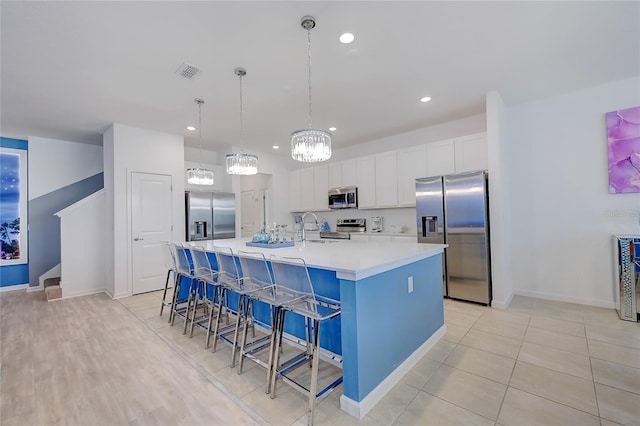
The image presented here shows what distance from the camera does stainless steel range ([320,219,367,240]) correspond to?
18.9 feet

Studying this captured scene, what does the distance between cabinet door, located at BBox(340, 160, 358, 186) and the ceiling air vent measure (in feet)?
11.0

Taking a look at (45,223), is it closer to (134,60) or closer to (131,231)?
(131,231)

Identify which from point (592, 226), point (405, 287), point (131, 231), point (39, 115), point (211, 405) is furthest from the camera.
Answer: point (131, 231)

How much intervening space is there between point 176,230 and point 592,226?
6365 mm

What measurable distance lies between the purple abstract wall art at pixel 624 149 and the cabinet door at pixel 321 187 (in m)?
4.34

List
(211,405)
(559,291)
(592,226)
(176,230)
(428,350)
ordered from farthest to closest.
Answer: (176,230) < (559,291) < (592,226) < (428,350) < (211,405)

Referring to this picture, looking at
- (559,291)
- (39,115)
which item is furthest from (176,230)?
(559,291)

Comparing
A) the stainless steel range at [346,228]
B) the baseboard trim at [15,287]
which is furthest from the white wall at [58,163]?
the stainless steel range at [346,228]

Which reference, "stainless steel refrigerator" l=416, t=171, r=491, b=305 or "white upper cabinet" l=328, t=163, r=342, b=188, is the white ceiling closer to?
"stainless steel refrigerator" l=416, t=171, r=491, b=305

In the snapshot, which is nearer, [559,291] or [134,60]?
[134,60]

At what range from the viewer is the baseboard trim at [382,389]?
1.74 metres

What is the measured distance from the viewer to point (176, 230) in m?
5.20

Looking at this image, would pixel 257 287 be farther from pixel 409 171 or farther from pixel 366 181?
pixel 366 181

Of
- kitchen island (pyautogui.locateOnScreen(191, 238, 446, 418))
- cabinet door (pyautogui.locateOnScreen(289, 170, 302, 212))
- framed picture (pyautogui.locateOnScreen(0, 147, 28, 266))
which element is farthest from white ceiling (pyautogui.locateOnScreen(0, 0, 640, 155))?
cabinet door (pyautogui.locateOnScreen(289, 170, 302, 212))
